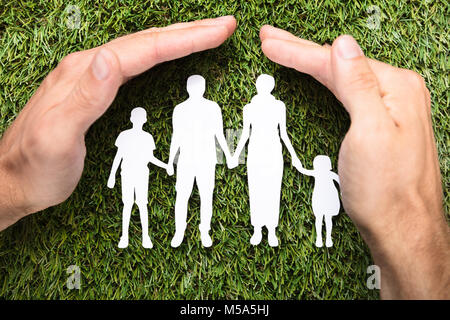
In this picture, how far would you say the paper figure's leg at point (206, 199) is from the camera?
1412mm

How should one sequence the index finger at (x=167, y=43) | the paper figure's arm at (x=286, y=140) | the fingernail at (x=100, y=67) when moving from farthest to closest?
the paper figure's arm at (x=286, y=140)
the index finger at (x=167, y=43)
the fingernail at (x=100, y=67)

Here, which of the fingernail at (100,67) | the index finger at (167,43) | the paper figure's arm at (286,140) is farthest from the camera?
the paper figure's arm at (286,140)

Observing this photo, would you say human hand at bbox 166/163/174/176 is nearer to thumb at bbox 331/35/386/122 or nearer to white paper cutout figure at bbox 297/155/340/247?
white paper cutout figure at bbox 297/155/340/247

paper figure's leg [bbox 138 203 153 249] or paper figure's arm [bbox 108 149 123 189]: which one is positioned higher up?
paper figure's arm [bbox 108 149 123 189]

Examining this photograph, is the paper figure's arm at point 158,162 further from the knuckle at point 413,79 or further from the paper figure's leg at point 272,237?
the knuckle at point 413,79

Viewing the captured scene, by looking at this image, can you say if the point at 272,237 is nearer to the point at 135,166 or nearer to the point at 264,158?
the point at 264,158

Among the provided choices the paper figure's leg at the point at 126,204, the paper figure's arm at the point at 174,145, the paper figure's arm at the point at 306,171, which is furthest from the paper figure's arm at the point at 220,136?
the paper figure's leg at the point at 126,204

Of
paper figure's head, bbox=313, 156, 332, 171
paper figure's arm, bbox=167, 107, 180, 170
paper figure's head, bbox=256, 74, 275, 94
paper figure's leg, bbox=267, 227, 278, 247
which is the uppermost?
paper figure's head, bbox=256, 74, 275, 94

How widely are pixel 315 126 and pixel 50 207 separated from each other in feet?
3.36

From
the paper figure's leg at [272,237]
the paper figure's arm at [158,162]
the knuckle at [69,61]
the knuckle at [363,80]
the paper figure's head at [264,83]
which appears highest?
the knuckle at [69,61]

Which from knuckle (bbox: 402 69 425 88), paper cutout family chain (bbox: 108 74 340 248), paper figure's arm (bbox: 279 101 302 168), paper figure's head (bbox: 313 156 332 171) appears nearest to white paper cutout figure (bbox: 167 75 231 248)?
paper cutout family chain (bbox: 108 74 340 248)

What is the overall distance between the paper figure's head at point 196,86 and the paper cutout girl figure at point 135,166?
0.19 metres

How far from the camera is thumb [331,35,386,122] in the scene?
3.87 feet
